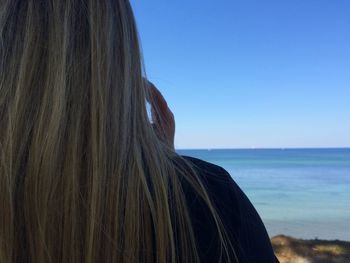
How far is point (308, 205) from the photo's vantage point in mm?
18250

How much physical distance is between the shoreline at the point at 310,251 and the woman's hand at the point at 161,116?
19.0ft

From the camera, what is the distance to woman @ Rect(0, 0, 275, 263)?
36.2 inches

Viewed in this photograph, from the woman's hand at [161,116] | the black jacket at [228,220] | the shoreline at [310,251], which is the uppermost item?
the woman's hand at [161,116]

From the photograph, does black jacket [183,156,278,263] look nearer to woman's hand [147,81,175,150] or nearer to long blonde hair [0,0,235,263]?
long blonde hair [0,0,235,263]

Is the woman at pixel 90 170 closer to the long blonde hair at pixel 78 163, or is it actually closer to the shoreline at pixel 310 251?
the long blonde hair at pixel 78 163

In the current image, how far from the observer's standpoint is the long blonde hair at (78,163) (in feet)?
3.01

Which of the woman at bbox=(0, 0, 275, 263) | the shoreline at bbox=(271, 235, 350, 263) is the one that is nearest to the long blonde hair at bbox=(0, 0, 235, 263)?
the woman at bbox=(0, 0, 275, 263)

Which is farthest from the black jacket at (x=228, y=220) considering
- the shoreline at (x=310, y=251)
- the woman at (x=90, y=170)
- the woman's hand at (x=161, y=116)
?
the shoreline at (x=310, y=251)

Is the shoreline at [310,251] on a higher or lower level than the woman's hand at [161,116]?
lower

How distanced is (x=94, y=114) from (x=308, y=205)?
18.5 metres

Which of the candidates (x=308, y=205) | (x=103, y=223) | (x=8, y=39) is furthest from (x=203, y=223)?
(x=308, y=205)

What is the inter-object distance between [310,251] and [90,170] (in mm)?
6784

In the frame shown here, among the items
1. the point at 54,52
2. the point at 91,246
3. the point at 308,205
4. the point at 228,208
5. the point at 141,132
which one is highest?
the point at 54,52

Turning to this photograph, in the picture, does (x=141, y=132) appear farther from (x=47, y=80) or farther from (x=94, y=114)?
(x=47, y=80)
